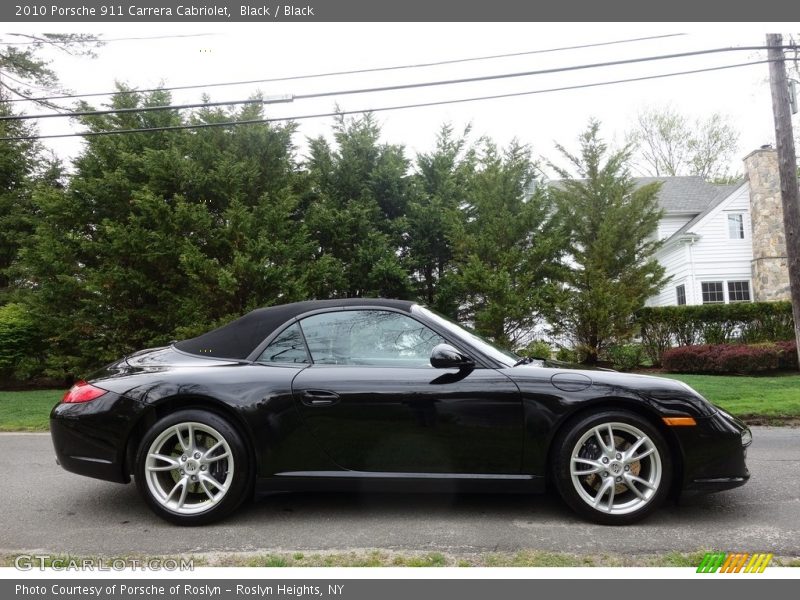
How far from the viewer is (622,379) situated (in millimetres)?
3340

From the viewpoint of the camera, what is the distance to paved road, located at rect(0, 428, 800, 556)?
2.96 metres

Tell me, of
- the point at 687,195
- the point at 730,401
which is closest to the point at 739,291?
the point at 687,195

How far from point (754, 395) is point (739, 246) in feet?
50.5

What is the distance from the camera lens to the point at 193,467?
3334 millimetres

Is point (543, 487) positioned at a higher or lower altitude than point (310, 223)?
lower

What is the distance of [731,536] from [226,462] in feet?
9.62

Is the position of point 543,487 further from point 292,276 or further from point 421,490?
point 292,276

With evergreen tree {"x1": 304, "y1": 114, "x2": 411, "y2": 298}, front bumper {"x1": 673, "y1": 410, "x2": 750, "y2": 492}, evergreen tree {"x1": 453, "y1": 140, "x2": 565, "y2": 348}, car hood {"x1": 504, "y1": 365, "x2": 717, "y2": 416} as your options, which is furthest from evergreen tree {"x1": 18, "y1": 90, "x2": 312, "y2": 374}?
front bumper {"x1": 673, "y1": 410, "x2": 750, "y2": 492}

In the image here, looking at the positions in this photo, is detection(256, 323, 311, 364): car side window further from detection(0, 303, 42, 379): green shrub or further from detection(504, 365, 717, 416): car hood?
detection(0, 303, 42, 379): green shrub

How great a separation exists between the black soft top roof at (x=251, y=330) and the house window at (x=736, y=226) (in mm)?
21893

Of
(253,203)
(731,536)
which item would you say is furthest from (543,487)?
(253,203)

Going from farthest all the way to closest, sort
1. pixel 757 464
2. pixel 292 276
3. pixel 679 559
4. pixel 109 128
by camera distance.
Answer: pixel 109 128
pixel 292 276
pixel 757 464
pixel 679 559

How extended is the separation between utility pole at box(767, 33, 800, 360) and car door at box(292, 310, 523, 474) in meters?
9.75

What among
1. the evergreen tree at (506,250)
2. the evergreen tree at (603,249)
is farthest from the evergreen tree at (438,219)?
the evergreen tree at (603,249)
